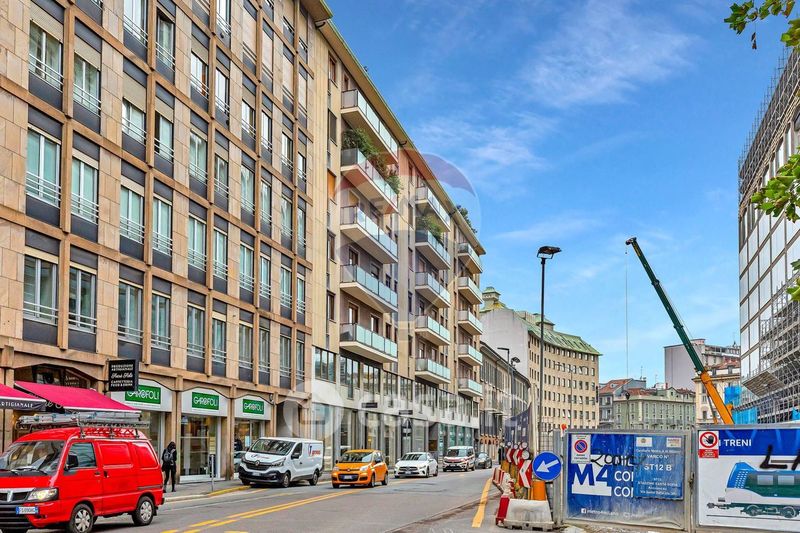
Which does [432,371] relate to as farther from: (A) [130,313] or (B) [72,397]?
(B) [72,397]

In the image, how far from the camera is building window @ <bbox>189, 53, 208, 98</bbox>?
36.1m

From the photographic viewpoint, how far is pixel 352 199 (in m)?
54.3

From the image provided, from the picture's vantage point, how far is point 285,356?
146ft

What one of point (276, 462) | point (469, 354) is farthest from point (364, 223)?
point (469, 354)

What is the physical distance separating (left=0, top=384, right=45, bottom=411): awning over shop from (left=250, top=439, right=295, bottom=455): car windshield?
11.4m

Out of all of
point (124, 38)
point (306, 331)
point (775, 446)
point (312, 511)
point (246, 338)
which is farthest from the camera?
point (306, 331)

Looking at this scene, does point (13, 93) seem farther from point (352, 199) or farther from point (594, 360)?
point (594, 360)

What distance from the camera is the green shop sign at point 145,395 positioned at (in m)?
29.9

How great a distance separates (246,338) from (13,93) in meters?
17.5

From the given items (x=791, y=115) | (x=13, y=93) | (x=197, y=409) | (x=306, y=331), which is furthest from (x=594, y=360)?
(x=13, y=93)

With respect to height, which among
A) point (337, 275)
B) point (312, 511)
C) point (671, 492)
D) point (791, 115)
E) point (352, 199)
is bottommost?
point (312, 511)

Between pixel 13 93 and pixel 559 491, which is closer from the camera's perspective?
pixel 559 491

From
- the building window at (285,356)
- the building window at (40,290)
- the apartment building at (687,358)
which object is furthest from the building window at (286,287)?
the apartment building at (687,358)

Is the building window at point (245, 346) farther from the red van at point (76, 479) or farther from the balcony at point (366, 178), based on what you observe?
the red van at point (76, 479)
